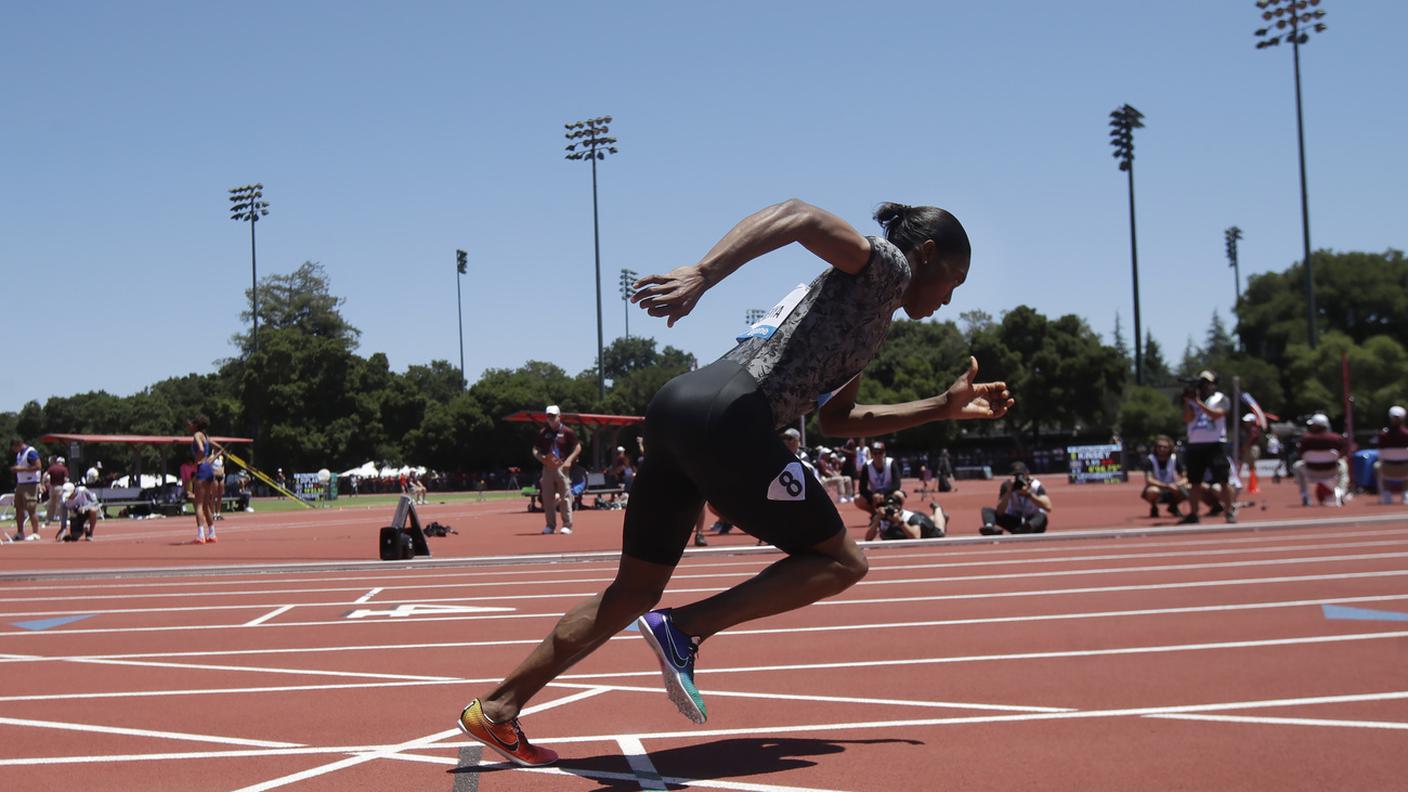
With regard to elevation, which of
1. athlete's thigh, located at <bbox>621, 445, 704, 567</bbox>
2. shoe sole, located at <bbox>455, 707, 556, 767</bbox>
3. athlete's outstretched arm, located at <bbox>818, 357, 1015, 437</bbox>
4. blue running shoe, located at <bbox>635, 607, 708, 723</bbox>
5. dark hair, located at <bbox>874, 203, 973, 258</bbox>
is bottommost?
shoe sole, located at <bbox>455, 707, 556, 767</bbox>

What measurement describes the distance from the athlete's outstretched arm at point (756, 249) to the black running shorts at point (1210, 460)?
13035 mm

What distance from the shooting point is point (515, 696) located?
143 inches

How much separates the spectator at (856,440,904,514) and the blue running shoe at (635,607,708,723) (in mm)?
13098

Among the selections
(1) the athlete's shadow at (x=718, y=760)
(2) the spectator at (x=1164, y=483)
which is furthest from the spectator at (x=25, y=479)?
(1) the athlete's shadow at (x=718, y=760)

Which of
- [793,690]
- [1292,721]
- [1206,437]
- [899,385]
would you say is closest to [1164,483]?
[1206,437]

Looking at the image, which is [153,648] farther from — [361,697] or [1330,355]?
[1330,355]

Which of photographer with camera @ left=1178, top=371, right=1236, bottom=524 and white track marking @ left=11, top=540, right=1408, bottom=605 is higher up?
photographer with camera @ left=1178, top=371, right=1236, bottom=524

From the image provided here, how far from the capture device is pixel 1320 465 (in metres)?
19.4

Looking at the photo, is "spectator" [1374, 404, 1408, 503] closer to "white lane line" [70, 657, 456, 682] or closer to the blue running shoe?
"white lane line" [70, 657, 456, 682]

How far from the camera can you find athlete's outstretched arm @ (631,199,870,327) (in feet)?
9.34

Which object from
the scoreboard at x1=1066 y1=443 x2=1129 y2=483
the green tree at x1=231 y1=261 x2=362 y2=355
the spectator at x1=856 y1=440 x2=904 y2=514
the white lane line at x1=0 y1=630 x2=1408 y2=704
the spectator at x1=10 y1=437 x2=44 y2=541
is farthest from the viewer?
the green tree at x1=231 y1=261 x2=362 y2=355

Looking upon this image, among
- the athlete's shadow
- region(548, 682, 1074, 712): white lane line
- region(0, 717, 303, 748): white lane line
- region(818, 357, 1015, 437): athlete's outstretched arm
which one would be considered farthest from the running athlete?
region(548, 682, 1074, 712): white lane line

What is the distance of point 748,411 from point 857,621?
426 centimetres

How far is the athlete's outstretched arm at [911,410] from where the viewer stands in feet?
13.4
